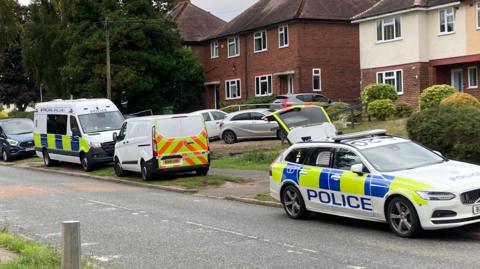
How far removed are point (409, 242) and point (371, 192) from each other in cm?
112

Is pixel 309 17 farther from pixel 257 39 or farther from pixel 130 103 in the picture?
pixel 130 103

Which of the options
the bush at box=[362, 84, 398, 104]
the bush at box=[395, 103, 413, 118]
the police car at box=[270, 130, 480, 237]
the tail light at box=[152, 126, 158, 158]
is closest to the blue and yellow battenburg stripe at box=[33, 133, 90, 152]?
the tail light at box=[152, 126, 158, 158]

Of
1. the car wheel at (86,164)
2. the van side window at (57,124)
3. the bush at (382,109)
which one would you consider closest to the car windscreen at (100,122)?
the car wheel at (86,164)

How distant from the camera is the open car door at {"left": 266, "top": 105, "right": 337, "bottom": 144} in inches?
644

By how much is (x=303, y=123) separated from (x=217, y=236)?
667cm

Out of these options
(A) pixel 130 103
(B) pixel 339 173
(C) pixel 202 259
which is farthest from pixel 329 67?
(C) pixel 202 259

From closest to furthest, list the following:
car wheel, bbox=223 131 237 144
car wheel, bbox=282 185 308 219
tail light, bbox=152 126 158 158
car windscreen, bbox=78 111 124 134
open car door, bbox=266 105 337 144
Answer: car wheel, bbox=282 185 308 219 → open car door, bbox=266 105 337 144 → tail light, bbox=152 126 158 158 → car windscreen, bbox=78 111 124 134 → car wheel, bbox=223 131 237 144

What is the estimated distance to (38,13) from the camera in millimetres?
52875

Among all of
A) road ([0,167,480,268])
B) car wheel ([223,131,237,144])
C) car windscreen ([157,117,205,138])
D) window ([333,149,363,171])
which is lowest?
road ([0,167,480,268])

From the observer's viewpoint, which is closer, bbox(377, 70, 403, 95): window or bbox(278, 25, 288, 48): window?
bbox(377, 70, 403, 95): window

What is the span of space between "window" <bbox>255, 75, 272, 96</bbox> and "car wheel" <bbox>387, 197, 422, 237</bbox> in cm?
3498

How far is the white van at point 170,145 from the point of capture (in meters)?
19.5

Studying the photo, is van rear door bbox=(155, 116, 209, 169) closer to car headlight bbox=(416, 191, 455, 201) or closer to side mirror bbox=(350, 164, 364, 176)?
side mirror bbox=(350, 164, 364, 176)

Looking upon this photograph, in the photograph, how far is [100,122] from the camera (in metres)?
25.2
